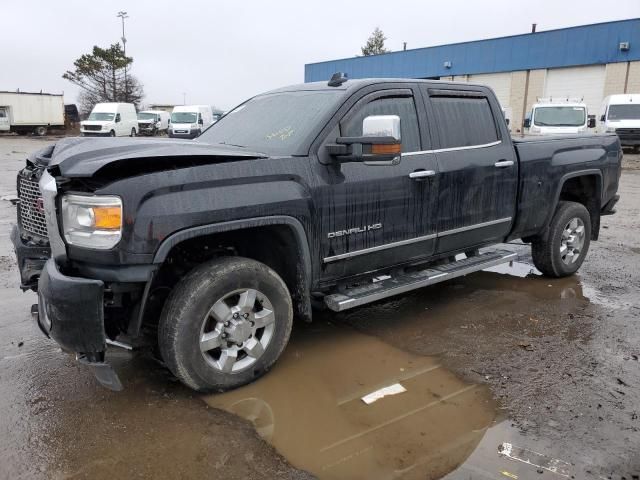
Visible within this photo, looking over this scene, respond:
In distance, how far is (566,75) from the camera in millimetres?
32156

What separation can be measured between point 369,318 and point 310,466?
7.09 feet

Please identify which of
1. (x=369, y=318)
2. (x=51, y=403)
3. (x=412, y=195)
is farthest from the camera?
(x=369, y=318)

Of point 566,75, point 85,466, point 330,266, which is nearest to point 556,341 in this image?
point 330,266

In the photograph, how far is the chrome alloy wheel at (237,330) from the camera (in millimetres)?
3258

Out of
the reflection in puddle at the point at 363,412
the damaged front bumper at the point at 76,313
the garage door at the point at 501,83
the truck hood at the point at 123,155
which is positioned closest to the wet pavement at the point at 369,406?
the reflection in puddle at the point at 363,412

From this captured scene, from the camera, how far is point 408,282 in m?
4.23

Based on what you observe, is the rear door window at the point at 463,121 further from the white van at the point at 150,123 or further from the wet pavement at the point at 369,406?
the white van at the point at 150,123

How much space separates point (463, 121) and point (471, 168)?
1.55ft

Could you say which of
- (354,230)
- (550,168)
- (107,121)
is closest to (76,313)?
(354,230)

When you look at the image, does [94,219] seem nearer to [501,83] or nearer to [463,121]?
[463,121]

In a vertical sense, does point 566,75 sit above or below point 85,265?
above

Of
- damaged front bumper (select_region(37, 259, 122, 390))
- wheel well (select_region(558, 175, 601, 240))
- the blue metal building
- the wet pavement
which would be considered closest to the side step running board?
the wet pavement

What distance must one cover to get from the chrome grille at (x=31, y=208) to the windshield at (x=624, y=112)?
24929 mm

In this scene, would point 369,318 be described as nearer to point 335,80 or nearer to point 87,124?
point 335,80
